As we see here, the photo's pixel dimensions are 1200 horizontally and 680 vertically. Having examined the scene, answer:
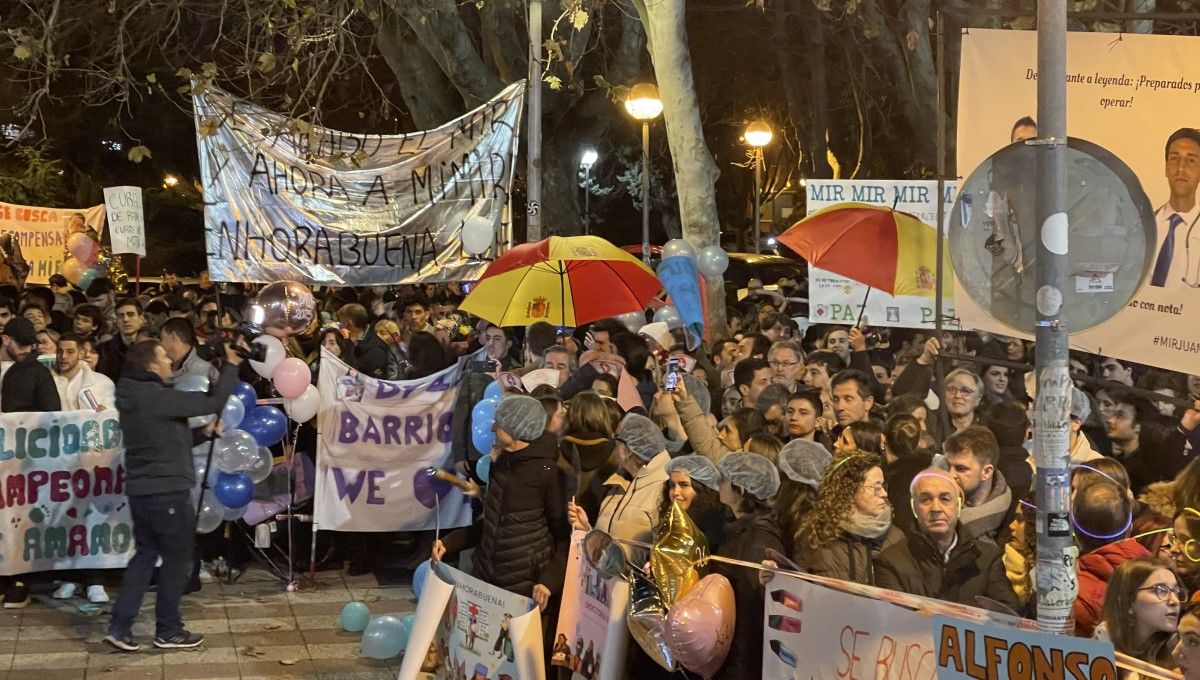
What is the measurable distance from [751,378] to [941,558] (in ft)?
13.1

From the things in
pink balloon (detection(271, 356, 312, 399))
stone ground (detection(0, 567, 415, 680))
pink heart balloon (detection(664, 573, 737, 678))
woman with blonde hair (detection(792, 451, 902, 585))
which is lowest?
stone ground (detection(0, 567, 415, 680))

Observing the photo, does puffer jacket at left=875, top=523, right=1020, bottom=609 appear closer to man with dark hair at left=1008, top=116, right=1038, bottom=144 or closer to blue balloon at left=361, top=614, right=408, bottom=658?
man with dark hair at left=1008, top=116, right=1038, bottom=144

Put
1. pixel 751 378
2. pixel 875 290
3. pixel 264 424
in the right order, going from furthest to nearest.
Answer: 1. pixel 875 290
2. pixel 264 424
3. pixel 751 378

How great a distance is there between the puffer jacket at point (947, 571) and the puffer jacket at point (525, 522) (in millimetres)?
1952

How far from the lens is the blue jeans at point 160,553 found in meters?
7.86

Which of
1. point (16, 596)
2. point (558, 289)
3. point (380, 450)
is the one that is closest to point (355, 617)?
point (380, 450)

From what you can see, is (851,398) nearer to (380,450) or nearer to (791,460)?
(791,460)

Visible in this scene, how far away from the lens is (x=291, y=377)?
9062mm

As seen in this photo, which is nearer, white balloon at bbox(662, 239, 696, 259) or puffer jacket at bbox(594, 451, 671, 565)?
puffer jacket at bbox(594, 451, 671, 565)

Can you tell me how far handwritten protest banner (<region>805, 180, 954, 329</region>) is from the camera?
33.9 ft

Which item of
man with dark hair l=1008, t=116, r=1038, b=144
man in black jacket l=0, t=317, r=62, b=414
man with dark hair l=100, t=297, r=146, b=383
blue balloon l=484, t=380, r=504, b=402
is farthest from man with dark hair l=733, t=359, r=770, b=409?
man with dark hair l=100, t=297, r=146, b=383

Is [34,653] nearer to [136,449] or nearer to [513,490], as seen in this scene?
[136,449]

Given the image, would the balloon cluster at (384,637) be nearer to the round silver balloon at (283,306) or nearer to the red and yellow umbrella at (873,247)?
the round silver balloon at (283,306)

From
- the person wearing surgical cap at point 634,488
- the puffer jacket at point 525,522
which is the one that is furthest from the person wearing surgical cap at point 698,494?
the puffer jacket at point 525,522
